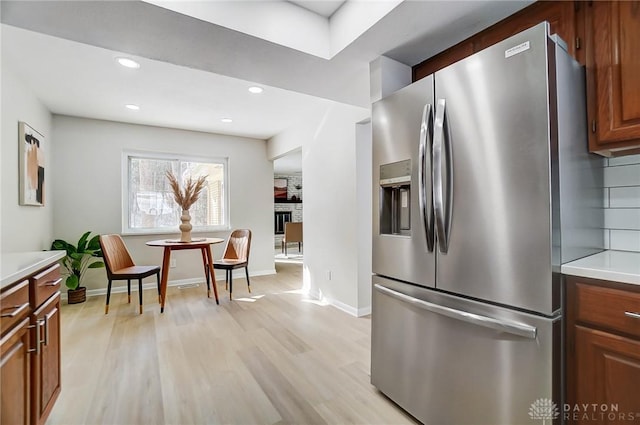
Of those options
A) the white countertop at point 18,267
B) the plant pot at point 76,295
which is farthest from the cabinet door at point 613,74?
the plant pot at point 76,295

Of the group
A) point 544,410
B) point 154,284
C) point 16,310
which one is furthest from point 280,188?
point 544,410

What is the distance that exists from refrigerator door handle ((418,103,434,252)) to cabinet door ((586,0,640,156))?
0.69 m

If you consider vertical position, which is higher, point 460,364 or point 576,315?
point 576,315

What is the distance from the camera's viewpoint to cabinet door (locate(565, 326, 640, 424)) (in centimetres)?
103

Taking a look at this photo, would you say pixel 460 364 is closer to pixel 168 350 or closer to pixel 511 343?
pixel 511 343

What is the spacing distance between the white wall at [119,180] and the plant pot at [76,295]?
352 millimetres

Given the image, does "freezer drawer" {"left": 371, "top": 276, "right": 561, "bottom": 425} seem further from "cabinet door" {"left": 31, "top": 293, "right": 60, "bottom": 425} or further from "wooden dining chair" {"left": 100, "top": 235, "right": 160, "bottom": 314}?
"wooden dining chair" {"left": 100, "top": 235, "right": 160, "bottom": 314}

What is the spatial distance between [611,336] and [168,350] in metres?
2.83

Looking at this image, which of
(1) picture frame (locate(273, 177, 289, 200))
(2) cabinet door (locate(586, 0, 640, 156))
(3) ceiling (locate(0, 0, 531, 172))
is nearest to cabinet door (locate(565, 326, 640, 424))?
(2) cabinet door (locate(586, 0, 640, 156))

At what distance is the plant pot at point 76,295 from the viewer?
150 inches

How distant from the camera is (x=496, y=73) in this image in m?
1.26

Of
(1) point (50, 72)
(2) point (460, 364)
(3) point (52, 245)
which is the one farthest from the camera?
(3) point (52, 245)

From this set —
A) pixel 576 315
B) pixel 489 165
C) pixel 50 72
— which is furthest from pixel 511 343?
pixel 50 72

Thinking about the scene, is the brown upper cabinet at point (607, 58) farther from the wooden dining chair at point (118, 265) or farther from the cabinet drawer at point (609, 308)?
the wooden dining chair at point (118, 265)
